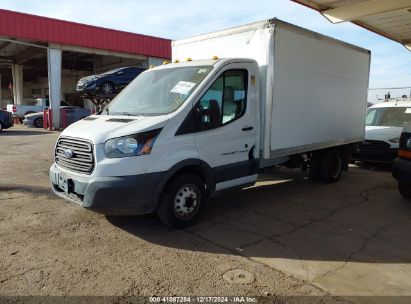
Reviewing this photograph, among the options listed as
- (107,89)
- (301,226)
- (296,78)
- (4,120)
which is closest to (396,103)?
(296,78)

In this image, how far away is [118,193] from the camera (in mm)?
4410

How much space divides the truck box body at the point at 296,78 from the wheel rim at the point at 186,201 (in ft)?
4.73

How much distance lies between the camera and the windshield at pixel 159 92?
5.09 m

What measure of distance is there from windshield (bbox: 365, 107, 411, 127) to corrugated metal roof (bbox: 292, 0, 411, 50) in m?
2.53

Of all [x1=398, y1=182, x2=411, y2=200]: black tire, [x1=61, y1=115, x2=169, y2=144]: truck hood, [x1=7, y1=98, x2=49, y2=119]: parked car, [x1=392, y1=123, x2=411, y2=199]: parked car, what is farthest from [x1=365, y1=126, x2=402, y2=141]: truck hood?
[x1=7, y1=98, x2=49, y2=119]: parked car

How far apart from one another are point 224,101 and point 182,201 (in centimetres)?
153

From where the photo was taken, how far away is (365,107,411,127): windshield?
1016 cm

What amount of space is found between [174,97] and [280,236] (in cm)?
231

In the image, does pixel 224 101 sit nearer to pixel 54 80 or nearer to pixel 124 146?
pixel 124 146

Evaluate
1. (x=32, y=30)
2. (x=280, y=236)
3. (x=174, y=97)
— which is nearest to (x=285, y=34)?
(x=174, y=97)

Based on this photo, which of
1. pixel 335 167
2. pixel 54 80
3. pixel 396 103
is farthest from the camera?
pixel 54 80

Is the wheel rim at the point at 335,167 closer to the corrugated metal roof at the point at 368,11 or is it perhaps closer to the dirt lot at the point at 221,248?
the dirt lot at the point at 221,248

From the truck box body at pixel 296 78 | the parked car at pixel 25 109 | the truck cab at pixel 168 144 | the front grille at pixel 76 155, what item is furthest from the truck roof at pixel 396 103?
the parked car at pixel 25 109

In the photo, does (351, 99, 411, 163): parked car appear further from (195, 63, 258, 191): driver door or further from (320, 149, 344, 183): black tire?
(195, 63, 258, 191): driver door
